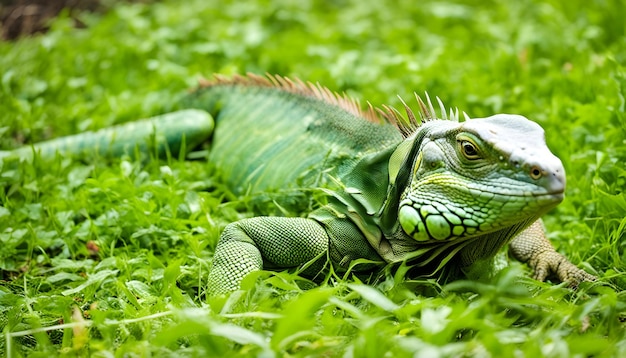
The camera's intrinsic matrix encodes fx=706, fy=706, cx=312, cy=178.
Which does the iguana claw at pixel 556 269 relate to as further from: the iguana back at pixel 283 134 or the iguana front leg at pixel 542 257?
the iguana back at pixel 283 134

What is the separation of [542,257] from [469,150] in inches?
49.1

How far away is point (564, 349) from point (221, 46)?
6446 millimetres

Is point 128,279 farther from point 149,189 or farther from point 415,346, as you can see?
point 415,346

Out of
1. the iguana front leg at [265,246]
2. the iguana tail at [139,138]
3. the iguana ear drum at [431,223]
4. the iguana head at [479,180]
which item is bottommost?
the iguana tail at [139,138]

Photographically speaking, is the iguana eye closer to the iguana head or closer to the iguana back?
the iguana head

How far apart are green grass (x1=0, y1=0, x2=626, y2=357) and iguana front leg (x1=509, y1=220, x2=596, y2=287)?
16 cm

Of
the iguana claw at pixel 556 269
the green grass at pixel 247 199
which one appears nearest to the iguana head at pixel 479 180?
the green grass at pixel 247 199

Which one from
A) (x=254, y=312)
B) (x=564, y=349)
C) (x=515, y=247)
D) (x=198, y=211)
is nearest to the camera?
(x=564, y=349)

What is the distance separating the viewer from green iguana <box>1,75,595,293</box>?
3572 mm

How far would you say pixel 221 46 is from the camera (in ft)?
27.9

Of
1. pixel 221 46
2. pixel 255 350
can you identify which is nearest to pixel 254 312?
pixel 255 350

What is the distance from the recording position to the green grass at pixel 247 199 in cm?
326

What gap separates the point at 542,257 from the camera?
4.54 m

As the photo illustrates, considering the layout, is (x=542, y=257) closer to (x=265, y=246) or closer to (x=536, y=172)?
(x=536, y=172)
